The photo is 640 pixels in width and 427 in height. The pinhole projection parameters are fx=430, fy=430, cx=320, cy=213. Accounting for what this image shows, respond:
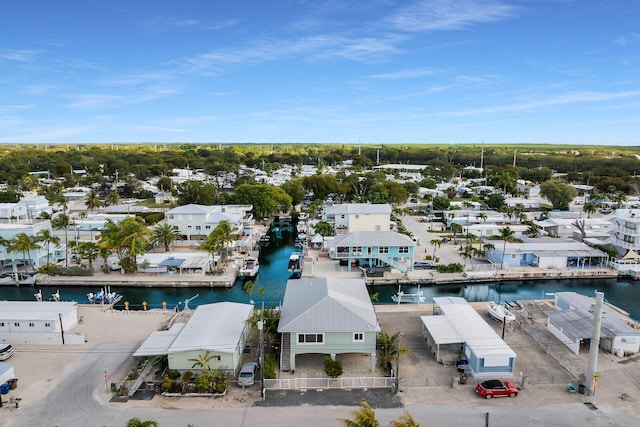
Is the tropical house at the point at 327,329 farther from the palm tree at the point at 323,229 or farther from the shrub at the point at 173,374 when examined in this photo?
the palm tree at the point at 323,229

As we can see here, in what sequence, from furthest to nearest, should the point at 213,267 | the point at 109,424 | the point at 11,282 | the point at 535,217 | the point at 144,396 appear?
the point at 535,217, the point at 213,267, the point at 11,282, the point at 144,396, the point at 109,424

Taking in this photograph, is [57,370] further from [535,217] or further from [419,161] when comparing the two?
[419,161]

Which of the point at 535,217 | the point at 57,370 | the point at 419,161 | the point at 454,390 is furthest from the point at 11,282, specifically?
the point at 419,161

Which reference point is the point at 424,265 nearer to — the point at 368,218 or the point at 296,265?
the point at 368,218

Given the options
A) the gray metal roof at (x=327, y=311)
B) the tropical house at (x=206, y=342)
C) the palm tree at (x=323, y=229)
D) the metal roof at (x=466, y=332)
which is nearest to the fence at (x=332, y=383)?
the gray metal roof at (x=327, y=311)

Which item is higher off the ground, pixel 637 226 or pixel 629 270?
pixel 637 226
